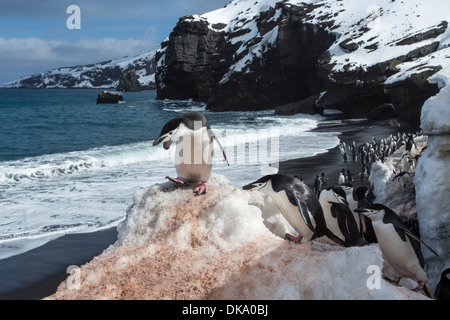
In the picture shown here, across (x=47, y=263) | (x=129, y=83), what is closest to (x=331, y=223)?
(x=47, y=263)

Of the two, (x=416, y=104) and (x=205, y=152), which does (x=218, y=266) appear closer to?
(x=205, y=152)

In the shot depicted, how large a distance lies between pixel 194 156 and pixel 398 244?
2.47 metres

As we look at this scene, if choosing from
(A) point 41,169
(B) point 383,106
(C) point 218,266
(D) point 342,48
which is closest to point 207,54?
(D) point 342,48

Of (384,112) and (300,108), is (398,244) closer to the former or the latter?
(384,112)

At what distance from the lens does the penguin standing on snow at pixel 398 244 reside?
425 cm

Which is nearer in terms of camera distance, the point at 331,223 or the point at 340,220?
the point at 340,220

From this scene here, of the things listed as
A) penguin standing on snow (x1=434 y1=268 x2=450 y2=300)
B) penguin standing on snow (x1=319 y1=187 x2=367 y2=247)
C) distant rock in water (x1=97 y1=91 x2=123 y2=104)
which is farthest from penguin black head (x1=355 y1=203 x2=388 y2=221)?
distant rock in water (x1=97 y1=91 x2=123 y2=104)

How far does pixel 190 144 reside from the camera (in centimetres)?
399

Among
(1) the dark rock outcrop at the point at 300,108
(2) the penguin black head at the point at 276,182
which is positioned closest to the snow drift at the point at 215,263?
(2) the penguin black head at the point at 276,182

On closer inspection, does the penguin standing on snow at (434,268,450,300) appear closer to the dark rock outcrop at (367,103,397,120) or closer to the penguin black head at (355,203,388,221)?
the penguin black head at (355,203,388,221)

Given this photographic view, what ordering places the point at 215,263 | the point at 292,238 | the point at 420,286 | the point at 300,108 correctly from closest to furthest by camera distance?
the point at 215,263 → the point at 292,238 → the point at 420,286 → the point at 300,108

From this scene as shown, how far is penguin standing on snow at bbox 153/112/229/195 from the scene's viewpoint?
154 inches

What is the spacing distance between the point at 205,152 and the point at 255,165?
11418 millimetres

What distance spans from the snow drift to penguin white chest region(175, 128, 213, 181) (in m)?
0.53
